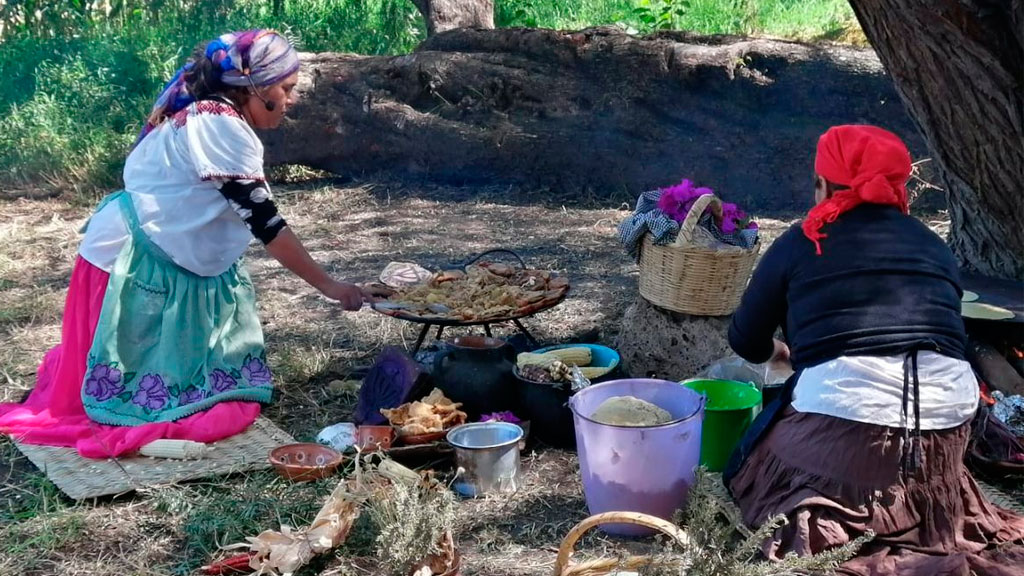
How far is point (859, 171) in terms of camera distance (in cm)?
314

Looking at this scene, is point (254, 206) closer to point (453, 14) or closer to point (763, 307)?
point (763, 307)

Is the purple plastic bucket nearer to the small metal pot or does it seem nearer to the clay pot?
the small metal pot

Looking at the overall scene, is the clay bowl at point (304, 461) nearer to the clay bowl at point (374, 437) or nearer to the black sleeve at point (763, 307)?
the clay bowl at point (374, 437)

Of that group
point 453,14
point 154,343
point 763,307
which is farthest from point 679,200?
point 453,14

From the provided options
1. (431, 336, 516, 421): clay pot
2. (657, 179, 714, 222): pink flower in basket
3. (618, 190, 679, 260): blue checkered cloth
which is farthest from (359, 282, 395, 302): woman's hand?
(657, 179, 714, 222): pink flower in basket

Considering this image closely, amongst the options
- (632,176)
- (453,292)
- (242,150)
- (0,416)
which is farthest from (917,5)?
Answer: (632,176)

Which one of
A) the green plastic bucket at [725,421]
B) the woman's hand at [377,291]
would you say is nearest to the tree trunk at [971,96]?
the green plastic bucket at [725,421]

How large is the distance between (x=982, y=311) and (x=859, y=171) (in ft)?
4.73

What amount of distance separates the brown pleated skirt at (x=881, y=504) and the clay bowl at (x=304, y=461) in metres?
1.69

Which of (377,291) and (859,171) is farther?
(377,291)

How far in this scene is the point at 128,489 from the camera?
3.93 metres

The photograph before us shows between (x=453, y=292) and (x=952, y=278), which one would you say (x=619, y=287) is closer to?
(x=453, y=292)

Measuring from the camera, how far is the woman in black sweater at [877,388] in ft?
10.1

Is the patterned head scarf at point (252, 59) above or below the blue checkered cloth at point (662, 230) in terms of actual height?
above
